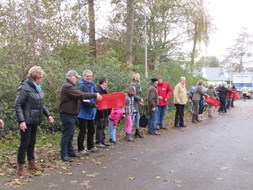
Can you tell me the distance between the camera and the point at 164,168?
699 centimetres

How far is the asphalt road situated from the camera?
5.87 meters

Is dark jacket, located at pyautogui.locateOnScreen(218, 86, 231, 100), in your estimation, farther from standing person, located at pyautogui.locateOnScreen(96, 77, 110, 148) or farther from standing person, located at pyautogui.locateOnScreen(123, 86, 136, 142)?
standing person, located at pyautogui.locateOnScreen(96, 77, 110, 148)

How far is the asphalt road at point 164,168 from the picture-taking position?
5.87 m

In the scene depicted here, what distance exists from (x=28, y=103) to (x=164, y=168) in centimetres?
285

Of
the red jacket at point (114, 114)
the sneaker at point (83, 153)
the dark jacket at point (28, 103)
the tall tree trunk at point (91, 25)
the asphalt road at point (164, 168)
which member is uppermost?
the tall tree trunk at point (91, 25)

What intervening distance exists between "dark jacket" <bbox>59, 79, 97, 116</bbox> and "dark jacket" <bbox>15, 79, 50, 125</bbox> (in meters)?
0.95

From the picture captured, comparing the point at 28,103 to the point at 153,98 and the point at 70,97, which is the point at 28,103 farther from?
the point at 153,98

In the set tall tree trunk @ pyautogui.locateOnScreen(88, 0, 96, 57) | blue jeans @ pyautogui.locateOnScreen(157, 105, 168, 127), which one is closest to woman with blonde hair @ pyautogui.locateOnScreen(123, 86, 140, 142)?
blue jeans @ pyautogui.locateOnScreen(157, 105, 168, 127)

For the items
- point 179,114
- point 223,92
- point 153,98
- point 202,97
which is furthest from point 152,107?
point 223,92

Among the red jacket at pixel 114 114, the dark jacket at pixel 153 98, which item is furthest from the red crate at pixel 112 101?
the dark jacket at pixel 153 98

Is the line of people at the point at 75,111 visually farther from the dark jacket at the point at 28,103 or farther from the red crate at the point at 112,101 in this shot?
the red crate at the point at 112,101

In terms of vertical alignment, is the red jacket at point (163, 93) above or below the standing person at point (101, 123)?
above

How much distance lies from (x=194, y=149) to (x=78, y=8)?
784cm

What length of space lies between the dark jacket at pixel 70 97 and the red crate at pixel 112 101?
134cm
